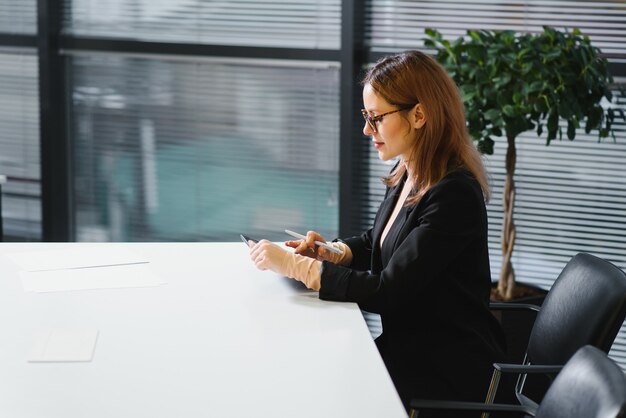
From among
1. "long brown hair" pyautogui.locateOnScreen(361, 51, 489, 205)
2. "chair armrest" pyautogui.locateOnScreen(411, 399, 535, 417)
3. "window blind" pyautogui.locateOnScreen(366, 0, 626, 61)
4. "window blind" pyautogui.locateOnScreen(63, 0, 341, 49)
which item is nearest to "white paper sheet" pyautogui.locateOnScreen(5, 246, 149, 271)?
"long brown hair" pyautogui.locateOnScreen(361, 51, 489, 205)

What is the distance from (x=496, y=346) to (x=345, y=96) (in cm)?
185

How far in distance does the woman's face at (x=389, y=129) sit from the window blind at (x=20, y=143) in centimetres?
Result: 241

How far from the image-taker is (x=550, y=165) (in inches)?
144

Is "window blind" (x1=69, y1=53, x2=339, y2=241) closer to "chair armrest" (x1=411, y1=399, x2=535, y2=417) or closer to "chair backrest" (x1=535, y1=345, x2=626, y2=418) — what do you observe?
"chair armrest" (x1=411, y1=399, x2=535, y2=417)

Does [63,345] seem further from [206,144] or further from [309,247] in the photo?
[206,144]

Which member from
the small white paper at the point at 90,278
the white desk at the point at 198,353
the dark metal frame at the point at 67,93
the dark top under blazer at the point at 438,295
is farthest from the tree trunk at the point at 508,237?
the small white paper at the point at 90,278

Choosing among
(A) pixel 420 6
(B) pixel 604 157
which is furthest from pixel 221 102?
(B) pixel 604 157

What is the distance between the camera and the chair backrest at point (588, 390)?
1229mm

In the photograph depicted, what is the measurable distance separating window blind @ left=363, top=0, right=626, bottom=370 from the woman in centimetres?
154

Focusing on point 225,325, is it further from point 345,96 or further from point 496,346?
point 345,96

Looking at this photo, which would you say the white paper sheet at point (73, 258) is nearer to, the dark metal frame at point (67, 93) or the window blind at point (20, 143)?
A: the dark metal frame at point (67, 93)

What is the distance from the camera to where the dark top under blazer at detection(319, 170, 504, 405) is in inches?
78.8

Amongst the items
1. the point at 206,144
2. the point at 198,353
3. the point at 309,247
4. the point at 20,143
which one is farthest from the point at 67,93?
the point at 198,353

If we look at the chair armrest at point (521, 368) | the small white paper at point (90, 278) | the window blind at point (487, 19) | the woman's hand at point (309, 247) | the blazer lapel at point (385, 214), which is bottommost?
the chair armrest at point (521, 368)
